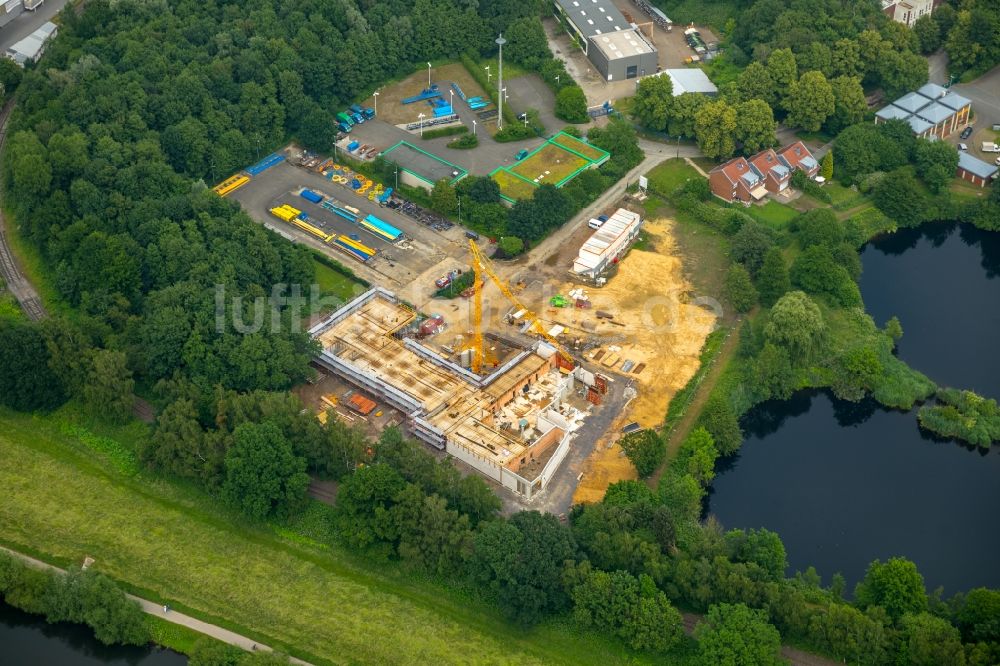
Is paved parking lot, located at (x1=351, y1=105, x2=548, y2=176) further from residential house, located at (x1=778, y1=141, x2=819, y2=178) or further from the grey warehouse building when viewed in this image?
residential house, located at (x1=778, y1=141, x2=819, y2=178)

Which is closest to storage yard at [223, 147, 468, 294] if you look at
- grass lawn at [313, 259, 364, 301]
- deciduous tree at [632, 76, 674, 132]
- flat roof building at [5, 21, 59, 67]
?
grass lawn at [313, 259, 364, 301]

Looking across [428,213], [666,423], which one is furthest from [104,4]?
[666,423]

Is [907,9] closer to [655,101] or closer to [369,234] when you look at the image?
[655,101]

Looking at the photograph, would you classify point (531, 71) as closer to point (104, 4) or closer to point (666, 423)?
point (104, 4)

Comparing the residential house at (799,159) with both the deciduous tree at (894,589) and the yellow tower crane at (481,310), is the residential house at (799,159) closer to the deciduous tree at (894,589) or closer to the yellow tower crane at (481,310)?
the yellow tower crane at (481,310)

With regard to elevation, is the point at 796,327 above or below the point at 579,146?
below

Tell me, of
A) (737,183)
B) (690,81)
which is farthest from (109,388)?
(690,81)

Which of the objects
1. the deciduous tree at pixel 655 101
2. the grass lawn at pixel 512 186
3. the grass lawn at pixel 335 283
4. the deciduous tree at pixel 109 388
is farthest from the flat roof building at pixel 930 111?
the deciduous tree at pixel 109 388
